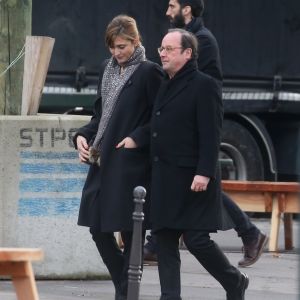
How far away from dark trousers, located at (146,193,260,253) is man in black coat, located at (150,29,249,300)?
7.47 feet

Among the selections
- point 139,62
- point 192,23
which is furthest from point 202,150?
point 192,23

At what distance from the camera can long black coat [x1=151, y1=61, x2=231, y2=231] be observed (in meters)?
8.29

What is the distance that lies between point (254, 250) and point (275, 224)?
158 cm

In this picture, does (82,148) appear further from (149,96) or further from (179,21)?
(179,21)

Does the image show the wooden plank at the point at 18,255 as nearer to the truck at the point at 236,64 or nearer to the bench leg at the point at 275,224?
the bench leg at the point at 275,224

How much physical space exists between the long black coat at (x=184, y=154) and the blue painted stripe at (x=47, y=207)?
1.72 m

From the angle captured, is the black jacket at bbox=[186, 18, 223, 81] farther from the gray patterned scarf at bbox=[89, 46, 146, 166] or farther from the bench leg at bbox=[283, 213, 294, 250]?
the bench leg at bbox=[283, 213, 294, 250]

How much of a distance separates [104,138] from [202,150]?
731 millimetres

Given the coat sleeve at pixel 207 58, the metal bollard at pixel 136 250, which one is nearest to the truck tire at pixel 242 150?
the coat sleeve at pixel 207 58

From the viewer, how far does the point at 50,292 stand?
31.4ft

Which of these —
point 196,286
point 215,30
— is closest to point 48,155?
point 196,286

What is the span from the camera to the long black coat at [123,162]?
8.50 metres

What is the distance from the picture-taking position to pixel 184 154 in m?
8.29

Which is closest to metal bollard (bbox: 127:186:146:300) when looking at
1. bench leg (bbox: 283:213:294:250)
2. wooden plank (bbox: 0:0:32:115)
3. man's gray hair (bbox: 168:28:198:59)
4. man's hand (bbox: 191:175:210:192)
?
man's hand (bbox: 191:175:210:192)
